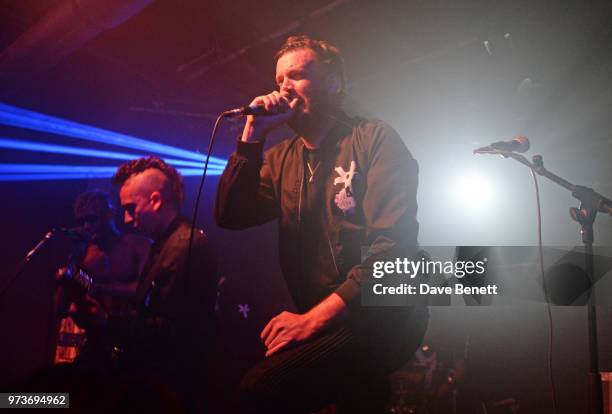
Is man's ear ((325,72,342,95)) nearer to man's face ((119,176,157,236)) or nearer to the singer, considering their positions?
the singer

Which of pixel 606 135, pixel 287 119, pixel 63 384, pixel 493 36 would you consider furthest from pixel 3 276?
pixel 606 135

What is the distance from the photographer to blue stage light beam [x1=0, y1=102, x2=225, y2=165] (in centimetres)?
440

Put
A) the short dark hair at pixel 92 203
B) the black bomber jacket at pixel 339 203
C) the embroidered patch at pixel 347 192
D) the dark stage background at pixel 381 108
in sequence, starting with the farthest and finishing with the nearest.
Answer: the short dark hair at pixel 92 203 < the dark stage background at pixel 381 108 < the embroidered patch at pixel 347 192 < the black bomber jacket at pixel 339 203

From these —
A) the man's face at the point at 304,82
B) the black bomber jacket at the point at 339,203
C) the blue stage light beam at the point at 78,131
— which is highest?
the blue stage light beam at the point at 78,131

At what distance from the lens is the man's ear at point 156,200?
10.4 feet

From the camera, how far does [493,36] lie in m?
3.73

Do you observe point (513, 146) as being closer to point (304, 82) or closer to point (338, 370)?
point (304, 82)

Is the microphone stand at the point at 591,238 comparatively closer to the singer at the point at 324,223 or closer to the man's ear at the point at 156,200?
the singer at the point at 324,223

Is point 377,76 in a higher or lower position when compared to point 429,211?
higher

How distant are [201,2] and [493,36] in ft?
8.93

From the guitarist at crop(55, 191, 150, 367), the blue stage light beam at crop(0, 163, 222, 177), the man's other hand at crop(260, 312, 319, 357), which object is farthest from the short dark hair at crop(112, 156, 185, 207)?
the man's other hand at crop(260, 312, 319, 357)

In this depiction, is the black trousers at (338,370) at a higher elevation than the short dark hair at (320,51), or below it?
below

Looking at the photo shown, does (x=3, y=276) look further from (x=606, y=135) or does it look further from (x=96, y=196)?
(x=606, y=135)

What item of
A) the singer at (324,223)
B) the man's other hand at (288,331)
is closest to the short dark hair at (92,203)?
the singer at (324,223)
